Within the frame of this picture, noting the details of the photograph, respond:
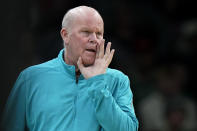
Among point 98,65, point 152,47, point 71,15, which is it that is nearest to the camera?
point 98,65

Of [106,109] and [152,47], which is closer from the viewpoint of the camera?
[106,109]

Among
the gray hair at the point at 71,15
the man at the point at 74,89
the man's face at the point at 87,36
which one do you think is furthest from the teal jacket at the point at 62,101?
the gray hair at the point at 71,15

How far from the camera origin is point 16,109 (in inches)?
102

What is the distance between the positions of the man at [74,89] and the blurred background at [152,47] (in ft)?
6.01

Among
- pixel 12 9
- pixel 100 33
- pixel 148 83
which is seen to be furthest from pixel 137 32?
pixel 12 9

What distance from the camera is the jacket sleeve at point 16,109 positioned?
8.38 feet

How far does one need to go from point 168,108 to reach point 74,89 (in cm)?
258

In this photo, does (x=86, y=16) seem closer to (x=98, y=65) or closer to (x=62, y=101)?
(x=98, y=65)

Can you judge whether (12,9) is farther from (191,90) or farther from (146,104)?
(191,90)

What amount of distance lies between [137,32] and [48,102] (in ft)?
9.46

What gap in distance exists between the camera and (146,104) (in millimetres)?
4965

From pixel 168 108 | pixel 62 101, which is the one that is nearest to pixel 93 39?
pixel 62 101

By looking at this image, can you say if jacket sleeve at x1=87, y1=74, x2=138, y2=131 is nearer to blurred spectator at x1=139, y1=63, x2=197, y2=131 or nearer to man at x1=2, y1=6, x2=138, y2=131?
man at x1=2, y1=6, x2=138, y2=131

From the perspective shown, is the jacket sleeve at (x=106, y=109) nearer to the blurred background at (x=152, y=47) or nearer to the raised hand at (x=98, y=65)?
the raised hand at (x=98, y=65)
